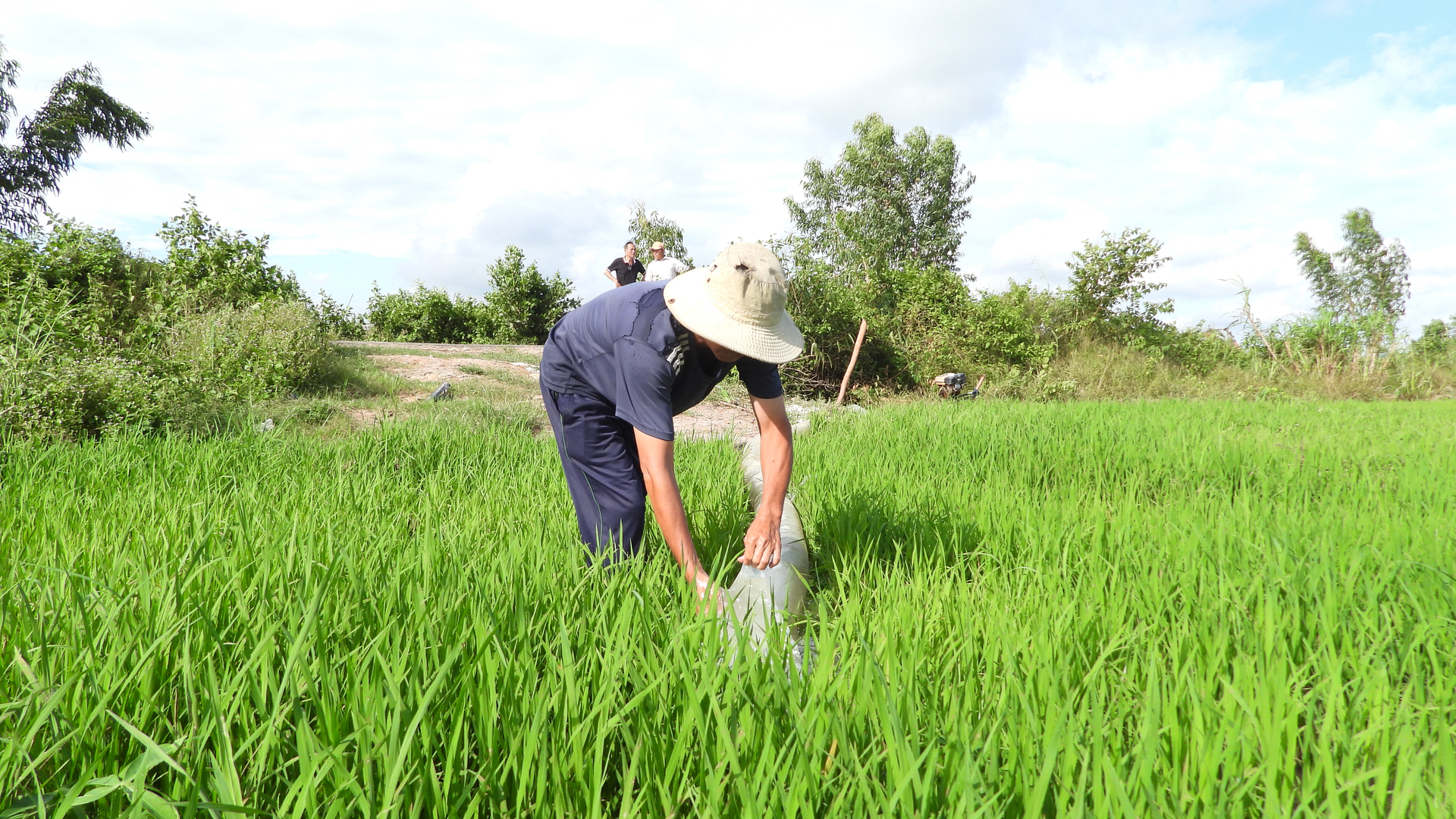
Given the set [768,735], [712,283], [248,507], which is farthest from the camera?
[248,507]

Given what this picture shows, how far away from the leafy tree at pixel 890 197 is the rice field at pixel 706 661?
20.7 meters

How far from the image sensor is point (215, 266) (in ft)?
27.7

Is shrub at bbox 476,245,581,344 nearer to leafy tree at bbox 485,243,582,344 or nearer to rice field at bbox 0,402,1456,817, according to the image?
leafy tree at bbox 485,243,582,344

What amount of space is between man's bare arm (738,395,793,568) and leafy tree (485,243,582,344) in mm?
15903

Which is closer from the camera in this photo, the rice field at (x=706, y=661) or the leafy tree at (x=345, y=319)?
the rice field at (x=706, y=661)

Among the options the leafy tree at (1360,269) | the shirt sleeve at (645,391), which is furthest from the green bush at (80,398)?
the leafy tree at (1360,269)

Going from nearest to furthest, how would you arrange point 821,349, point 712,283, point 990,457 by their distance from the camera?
1. point 712,283
2. point 990,457
3. point 821,349

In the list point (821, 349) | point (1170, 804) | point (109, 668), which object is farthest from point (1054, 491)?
A: point (821, 349)

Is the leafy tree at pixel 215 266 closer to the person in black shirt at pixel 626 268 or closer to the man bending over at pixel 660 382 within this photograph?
the person in black shirt at pixel 626 268

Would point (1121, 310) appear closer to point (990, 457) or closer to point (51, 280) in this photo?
point (990, 457)

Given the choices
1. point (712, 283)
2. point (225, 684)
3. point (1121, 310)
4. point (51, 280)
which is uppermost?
point (1121, 310)

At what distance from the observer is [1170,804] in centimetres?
118

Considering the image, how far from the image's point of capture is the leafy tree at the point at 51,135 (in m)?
15.4

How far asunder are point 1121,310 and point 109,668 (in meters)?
12.3
